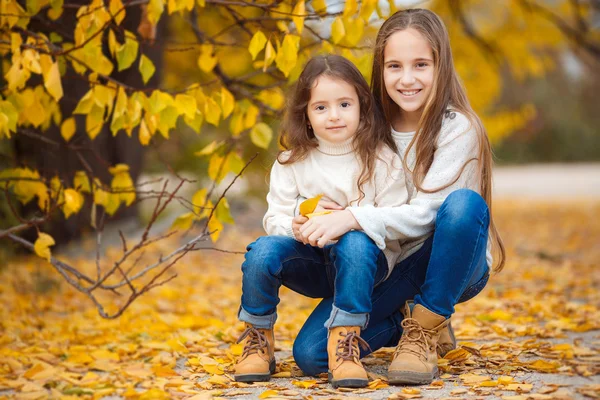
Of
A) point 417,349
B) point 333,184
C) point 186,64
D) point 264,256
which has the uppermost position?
point 186,64

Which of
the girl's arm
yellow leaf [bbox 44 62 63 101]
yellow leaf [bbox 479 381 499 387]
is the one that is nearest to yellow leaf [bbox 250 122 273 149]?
the girl's arm

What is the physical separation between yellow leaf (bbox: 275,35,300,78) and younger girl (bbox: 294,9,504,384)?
0.30 metres

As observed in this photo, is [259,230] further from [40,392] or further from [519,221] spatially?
[40,392]

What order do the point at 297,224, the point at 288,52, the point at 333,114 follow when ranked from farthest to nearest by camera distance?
the point at 288,52
the point at 333,114
the point at 297,224

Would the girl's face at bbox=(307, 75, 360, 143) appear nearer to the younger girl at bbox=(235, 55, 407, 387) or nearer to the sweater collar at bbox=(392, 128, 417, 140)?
the younger girl at bbox=(235, 55, 407, 387)

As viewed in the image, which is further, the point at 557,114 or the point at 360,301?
the point at 557,114

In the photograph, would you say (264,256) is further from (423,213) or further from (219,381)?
(423,213)

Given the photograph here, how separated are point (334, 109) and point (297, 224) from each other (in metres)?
0.42

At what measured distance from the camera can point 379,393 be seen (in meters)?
2.15

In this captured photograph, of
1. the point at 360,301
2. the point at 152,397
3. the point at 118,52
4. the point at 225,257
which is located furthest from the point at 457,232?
the point at 225,257

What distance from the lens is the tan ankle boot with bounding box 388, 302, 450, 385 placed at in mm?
2229

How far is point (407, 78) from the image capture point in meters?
2.51

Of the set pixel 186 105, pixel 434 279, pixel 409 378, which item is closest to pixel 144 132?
pixel 186 105

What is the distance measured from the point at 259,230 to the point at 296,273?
4.97 metres
